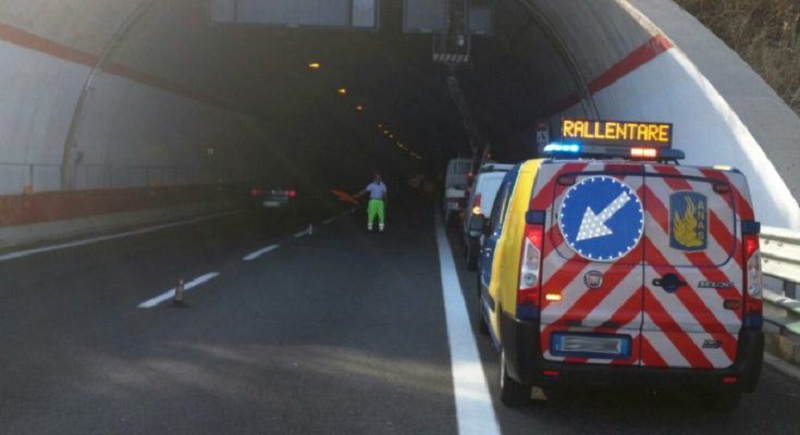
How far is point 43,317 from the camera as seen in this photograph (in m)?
11.1

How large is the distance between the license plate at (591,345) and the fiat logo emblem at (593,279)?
356 mm

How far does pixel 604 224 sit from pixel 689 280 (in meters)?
0.69

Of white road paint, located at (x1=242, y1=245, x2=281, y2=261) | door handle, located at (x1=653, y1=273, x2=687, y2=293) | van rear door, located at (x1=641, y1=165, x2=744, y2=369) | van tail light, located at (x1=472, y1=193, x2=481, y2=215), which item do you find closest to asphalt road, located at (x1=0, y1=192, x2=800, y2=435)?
van rear door, located at (x1=641, y1=165, x2=744, y2=369)

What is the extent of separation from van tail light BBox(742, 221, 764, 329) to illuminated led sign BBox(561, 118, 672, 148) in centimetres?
310

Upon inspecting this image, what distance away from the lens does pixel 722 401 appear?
287 inches

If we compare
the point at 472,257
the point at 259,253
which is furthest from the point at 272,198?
the point at 472,257

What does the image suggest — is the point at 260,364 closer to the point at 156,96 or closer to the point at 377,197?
the point at 377,197

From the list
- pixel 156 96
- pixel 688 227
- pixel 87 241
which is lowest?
pixel 87 241

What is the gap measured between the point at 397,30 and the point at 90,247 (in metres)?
16.0

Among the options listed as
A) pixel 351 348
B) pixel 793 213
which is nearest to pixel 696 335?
pixel 351 348

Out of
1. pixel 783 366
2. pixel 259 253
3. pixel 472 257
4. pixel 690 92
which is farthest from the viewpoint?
pixel 259 253

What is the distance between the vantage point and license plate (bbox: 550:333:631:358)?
677cm

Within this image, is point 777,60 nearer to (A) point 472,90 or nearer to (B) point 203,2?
(B) point 203,2

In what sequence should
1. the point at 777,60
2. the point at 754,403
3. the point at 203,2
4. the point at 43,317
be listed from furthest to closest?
1. the point at 203,2
2. the point at 777,60
3. the point at 43,317
4. the point at 754,403
